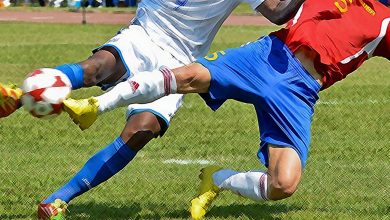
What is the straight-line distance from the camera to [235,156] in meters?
9.39

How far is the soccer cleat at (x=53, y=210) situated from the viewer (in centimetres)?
656

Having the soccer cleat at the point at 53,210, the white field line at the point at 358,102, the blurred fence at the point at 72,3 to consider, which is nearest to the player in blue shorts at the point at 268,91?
the soccer cleat at the point at 53,210

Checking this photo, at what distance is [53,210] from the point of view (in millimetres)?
6566

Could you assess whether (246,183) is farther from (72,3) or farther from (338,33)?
(72,3)

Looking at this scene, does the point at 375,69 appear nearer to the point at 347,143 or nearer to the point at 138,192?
the point at 347,143

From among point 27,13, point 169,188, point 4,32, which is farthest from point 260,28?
A: point 169,188

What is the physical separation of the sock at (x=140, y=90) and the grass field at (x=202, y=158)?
127 cm

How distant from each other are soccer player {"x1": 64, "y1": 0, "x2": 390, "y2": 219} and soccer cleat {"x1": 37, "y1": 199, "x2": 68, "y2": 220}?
3.71 feet

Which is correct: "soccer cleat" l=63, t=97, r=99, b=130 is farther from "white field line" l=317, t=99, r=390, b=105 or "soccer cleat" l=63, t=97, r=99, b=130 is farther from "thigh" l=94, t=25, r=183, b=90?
"white field line" l=317, t=99, r=390, b=105

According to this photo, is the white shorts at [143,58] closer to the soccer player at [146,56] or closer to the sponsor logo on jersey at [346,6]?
the soccer player at [146,56]

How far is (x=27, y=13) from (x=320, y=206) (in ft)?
84.6

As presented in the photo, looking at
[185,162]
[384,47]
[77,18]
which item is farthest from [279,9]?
[77,18]

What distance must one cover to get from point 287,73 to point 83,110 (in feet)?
4.58

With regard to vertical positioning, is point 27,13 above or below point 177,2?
below
